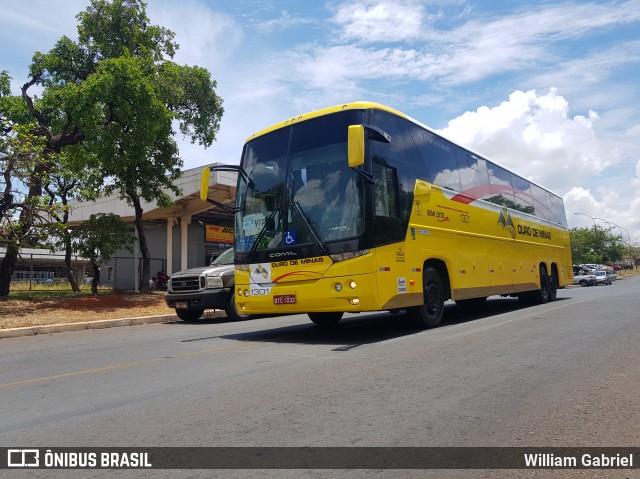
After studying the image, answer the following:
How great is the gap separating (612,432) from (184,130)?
2194 cm

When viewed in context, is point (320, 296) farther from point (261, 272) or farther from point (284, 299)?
point (261, 272)

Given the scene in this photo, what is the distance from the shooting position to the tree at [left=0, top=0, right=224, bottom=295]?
1619 centimetres

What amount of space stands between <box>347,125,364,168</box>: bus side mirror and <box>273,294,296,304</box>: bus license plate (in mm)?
2592

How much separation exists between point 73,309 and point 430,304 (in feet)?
35.9

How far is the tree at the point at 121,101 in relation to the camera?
16.2m

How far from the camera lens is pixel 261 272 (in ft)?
30.2

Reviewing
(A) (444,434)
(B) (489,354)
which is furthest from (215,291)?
(A) (444,434)

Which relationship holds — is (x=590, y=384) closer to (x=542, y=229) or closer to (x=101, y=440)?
(x=101, y=440)

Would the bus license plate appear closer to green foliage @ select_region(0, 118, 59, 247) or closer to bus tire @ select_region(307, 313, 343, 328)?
bus tire @ select_region(307, 313, 343, 328)

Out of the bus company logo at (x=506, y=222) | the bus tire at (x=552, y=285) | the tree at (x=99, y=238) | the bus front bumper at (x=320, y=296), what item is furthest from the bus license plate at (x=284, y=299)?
the tree at (x=99, y=238)

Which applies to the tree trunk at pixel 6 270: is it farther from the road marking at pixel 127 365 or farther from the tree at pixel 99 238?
the road marking at pixel 127 365

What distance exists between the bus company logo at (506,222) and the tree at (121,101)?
36.6ft

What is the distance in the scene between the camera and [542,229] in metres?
17.2

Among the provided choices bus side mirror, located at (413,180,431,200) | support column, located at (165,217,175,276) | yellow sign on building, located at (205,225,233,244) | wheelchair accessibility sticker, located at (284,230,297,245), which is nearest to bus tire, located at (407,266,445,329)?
bus side mirror, located at (413,180,431,200)
